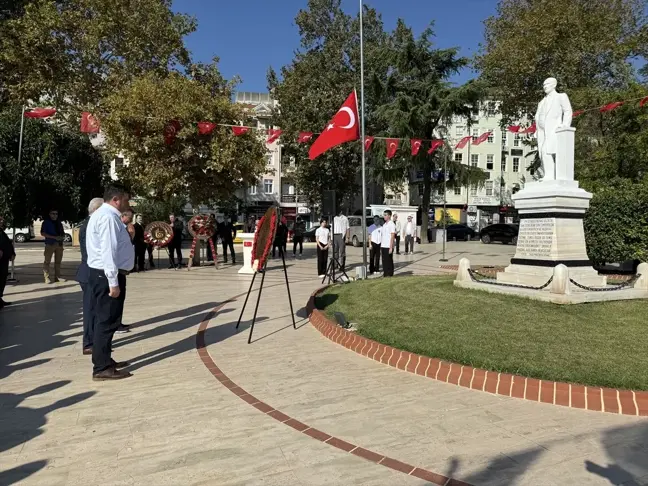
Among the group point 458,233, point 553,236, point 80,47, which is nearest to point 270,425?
point 553,236

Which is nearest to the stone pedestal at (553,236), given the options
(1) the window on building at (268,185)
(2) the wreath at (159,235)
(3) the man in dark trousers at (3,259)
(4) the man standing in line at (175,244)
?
(3) the man in dark trousers at (3,259)

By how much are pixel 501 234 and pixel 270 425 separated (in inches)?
1405

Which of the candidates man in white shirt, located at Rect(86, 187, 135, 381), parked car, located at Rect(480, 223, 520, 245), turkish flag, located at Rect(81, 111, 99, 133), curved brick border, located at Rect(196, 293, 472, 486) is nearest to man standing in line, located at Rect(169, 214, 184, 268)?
turkish flag, located at Rect(81, 111, 99, 133)

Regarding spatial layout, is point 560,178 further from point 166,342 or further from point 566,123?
point 166,342

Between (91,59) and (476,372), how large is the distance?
21066 millimetres

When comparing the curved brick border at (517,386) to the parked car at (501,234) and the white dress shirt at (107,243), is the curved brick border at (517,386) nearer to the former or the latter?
the white dress shirt at (107,243)

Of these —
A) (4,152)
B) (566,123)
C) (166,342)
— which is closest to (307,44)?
(4,152)

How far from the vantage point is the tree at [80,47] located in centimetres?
1933

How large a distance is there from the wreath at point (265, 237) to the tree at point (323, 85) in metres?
28.9

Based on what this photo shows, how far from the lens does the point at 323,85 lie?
37031 mm

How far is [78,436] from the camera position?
3746mm

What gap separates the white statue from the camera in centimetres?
992

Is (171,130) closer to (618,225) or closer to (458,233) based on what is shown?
(618,225)

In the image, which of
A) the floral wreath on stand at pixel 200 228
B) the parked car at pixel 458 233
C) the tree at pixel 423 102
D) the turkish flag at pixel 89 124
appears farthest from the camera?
the parked car at pixel 458 233
